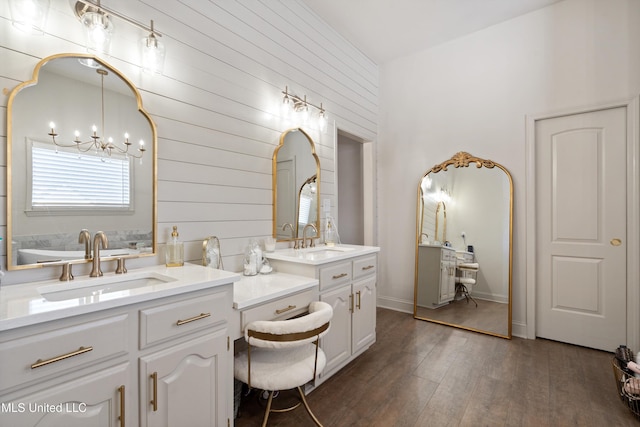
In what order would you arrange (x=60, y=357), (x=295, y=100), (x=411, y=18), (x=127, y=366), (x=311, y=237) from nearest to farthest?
(x=60, y=357)
(x=127, y=366)
(x=295, y=100)
(x=311, y=237)
(x=411, y=18)

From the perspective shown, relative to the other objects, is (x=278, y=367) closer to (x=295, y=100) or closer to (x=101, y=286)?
(x=101, y=286)

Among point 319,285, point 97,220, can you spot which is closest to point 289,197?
point 319,285

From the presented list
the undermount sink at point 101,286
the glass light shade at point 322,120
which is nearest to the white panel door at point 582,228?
the glass light shade at point 322,120

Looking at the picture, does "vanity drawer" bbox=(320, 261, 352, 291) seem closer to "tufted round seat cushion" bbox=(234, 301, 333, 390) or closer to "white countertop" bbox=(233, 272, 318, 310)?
"white countertop" bbox=(233, 272, 318, 310)

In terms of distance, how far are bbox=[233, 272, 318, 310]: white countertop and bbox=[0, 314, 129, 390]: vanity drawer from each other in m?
0.53

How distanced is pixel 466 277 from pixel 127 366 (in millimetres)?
3176

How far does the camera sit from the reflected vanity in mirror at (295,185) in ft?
8.39

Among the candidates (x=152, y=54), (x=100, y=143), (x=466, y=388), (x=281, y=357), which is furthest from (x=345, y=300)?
(x=152, y=54)

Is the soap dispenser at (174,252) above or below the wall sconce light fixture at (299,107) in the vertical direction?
below

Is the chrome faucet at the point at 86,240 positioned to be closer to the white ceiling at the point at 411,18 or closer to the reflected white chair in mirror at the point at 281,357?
the reflected white chair in mirror at the point at 281,357

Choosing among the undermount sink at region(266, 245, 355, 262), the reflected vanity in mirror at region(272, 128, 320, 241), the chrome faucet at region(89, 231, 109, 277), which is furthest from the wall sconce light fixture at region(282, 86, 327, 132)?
the chrome faucet at region(89, 231, 109, 277)

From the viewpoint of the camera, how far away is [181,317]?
1.31 m

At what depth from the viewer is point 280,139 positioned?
2574 mm

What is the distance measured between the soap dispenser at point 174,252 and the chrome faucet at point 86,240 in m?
0.37
